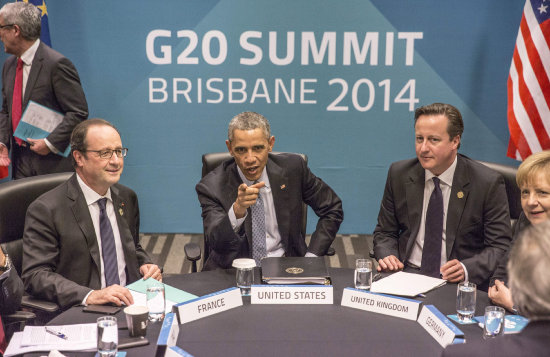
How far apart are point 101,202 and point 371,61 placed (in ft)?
10.5

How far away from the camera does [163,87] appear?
5602 mm

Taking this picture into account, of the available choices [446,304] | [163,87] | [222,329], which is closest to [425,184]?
[446,304]

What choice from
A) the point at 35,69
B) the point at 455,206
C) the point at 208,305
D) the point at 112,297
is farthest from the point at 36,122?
the point at 455,206

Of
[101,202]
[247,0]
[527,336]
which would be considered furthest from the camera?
[247,0]

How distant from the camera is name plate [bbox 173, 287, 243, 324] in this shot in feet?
7.86

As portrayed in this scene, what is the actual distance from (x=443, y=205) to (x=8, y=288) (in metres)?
2.13

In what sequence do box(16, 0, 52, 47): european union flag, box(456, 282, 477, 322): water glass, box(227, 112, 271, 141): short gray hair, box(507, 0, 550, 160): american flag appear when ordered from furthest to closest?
box(16, 0, 52, 47): european union flag, box(507, 0, 550, 160): american flag, box(227, 112, 271, 141): short gray hair, box(456, 282, 477, 322): water glass

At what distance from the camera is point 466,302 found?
7.80 ft

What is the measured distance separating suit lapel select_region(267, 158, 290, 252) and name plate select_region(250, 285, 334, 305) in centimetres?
96

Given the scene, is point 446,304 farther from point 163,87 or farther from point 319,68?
point 163,87

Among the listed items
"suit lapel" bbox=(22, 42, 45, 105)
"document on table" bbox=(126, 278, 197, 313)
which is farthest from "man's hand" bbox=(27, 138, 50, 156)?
"document on table" bbox=(126, 278, 197, 313)

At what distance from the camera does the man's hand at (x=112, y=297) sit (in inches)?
98.5

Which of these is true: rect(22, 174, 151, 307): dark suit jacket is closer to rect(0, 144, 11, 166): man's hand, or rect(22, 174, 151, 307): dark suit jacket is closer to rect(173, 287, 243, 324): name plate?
rect(173, 287, 243, 324): name plate

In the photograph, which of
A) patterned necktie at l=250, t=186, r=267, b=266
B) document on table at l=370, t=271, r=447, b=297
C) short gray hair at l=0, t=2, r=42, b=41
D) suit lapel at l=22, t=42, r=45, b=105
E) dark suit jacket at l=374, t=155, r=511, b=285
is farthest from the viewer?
suit lapel at l=22, t=42, r=45, b=105
